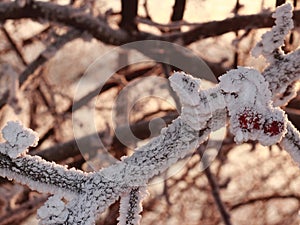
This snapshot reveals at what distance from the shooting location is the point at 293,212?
22.5 ft

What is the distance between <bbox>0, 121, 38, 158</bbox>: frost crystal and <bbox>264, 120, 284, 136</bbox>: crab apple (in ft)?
2.37

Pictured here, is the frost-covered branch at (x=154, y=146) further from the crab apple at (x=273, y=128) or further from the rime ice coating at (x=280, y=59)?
the rime ice coating at (x=280, y=59)

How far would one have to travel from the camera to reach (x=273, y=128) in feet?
5.89

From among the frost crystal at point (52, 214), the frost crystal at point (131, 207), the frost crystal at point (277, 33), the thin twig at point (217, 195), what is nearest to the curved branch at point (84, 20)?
the thin twig at point (217, 195)

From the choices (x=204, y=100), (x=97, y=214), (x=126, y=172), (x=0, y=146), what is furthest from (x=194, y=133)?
(x=0, y=146)

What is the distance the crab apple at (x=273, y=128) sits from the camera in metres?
1.79

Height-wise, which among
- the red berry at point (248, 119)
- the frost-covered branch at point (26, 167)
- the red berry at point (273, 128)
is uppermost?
the red berry at point (248, 119)

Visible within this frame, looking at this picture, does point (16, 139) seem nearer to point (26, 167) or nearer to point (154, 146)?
point (26, 167)

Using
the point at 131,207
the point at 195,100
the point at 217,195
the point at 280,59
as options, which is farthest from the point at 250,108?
the point at 217,195

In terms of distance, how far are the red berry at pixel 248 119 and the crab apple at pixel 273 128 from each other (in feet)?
0.12

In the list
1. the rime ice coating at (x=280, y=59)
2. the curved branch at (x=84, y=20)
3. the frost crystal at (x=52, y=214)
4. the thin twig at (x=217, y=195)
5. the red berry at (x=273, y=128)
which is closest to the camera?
the frost crystal at (x=52, y=214)

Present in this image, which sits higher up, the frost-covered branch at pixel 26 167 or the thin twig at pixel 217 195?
the frost-covered branch at pixel 26 167

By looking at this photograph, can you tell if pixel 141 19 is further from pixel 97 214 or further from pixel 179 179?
pixel 97 214

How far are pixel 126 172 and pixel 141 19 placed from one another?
129 inches
